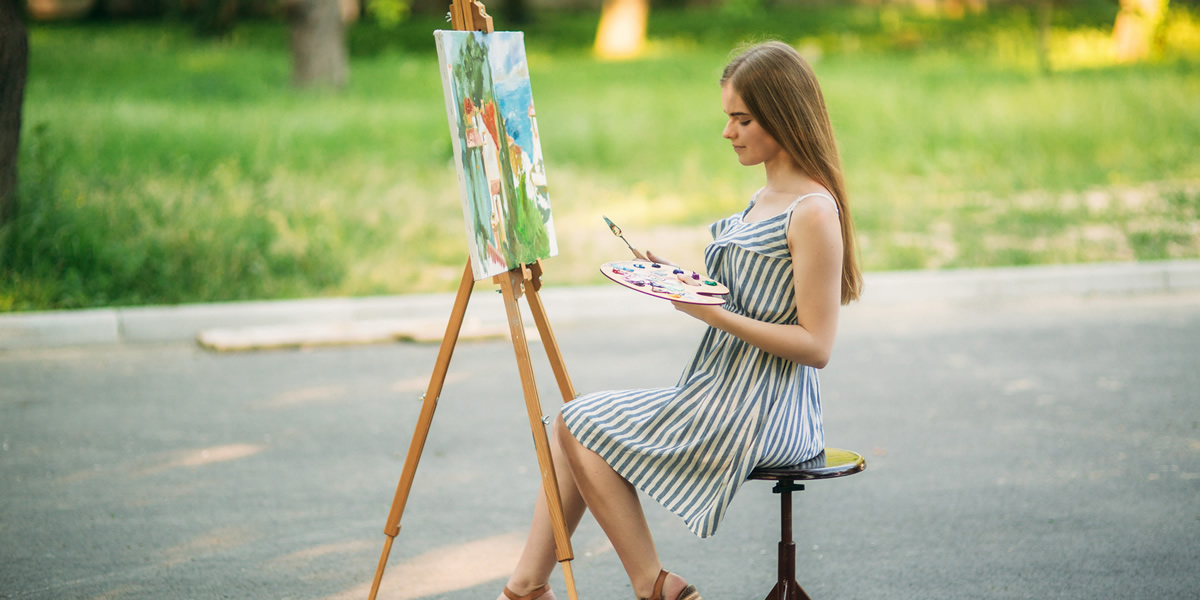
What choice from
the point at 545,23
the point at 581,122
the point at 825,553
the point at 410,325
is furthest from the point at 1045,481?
the point at 545,23

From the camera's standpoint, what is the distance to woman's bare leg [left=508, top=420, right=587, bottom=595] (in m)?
2.93

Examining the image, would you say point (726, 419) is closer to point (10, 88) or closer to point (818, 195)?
point (818, 195)

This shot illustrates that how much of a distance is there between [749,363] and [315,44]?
43.6ft

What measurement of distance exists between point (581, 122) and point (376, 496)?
8.37 m

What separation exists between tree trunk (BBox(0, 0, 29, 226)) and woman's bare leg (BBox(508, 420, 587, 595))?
18.4ft

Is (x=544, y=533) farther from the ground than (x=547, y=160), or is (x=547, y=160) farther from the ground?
(x=547, y=160)

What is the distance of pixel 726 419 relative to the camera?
2736mm

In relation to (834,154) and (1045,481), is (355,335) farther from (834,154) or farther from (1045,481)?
(834,154)

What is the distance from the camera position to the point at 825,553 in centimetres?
383

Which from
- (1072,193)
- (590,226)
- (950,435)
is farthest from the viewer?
(1072,193)

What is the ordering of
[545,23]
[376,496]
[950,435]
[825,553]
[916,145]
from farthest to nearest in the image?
[545,23]
[916,145]
[950,435]
[376,496]
[825,553]

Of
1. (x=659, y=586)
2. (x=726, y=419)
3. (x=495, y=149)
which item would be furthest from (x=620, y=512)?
(x=495, y=149)

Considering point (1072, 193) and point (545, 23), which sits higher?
point (545, 23)

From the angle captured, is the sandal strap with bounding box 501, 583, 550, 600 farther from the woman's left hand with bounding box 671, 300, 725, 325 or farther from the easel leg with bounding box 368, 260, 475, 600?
the woman's left hand with bounding box 671, 300, 725, 325
